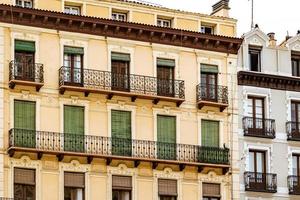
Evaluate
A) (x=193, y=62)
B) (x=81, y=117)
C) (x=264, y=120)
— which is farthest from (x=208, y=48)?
(x=81, y=117)

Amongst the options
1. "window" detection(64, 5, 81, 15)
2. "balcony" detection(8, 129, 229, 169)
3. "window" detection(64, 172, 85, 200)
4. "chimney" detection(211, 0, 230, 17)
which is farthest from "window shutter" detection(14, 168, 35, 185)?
"chimney" detection(211, 0, 230, 17)

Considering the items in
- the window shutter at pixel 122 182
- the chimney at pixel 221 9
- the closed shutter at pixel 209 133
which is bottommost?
the window shutter at pixel 122 182

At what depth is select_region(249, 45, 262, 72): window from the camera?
6203 centimetres

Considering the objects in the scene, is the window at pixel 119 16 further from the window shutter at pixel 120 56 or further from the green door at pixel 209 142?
the green door at pixel 209 142

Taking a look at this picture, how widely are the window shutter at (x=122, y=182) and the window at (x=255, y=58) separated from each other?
35.0ft

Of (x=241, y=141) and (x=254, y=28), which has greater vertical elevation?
(x=254, y=28)

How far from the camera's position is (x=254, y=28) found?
62188 millimetres

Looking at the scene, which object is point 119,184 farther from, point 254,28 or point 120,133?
point 254,28

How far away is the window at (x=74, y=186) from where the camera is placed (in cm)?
5528

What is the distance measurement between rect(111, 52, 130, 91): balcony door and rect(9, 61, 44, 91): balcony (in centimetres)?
423

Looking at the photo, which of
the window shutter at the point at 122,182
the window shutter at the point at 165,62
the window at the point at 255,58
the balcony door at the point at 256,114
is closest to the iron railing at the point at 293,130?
the balcony door at the point at 256,114

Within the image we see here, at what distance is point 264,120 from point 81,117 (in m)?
11.3

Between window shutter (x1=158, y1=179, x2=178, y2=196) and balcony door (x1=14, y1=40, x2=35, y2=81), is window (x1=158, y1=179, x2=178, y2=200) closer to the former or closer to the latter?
window shutter (x1=158, y1=179, x2=178, y2=196)

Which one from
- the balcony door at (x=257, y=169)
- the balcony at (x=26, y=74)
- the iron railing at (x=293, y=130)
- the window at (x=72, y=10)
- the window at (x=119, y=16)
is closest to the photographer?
the balcony at (x=26, y=74)
